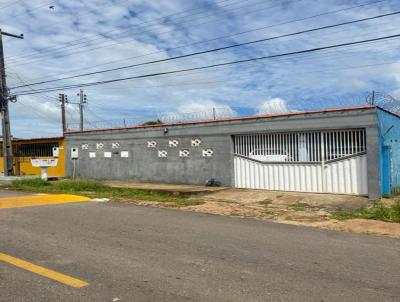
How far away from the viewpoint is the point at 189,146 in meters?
19.2

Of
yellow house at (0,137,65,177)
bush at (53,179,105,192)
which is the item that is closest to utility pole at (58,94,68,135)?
yellow house at (0,137,65,177)

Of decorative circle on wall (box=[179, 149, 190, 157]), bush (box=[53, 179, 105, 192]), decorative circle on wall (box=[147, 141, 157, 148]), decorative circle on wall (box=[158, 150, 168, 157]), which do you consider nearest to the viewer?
bush (box=[53, 179, 105, 192])

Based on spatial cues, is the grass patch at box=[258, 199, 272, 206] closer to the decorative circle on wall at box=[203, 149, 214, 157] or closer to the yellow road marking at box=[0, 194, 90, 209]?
the decorative circle on wall at box=[203, 149, 214, 157]

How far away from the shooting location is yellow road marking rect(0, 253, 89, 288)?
5.13 metres

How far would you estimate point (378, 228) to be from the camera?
9016 millimetres

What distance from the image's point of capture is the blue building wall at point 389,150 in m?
14.2

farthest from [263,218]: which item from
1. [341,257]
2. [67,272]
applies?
[67,272]

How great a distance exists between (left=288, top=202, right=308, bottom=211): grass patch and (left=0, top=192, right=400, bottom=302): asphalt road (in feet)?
9.43

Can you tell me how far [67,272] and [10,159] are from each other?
23.7 meters

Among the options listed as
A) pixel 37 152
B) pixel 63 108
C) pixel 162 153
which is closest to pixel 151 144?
pixel 162 153

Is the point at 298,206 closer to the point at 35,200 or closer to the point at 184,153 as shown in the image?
the point at 184,153

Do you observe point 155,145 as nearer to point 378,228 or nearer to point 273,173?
point 273,173

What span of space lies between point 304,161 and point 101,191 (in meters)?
8.09

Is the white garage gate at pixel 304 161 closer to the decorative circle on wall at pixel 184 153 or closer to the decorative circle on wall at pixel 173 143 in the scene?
the decorative circle on wall at pixel 184 153
